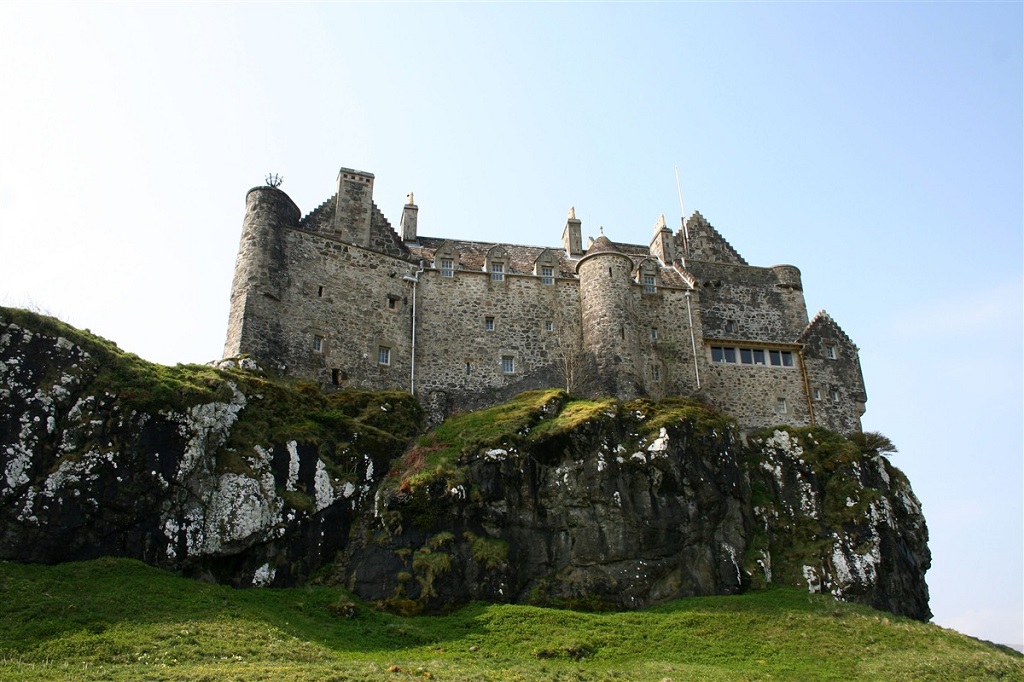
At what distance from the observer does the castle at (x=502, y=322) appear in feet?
147

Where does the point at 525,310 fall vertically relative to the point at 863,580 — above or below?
above

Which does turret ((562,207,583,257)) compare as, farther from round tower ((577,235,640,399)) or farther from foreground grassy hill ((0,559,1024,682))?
foreground grassy hill ((0,559,1024,682))

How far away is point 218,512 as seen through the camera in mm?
31484

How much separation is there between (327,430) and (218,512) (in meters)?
6.43

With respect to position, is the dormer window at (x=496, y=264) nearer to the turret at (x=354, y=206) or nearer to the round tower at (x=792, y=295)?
the turret at (x=354, y=206)

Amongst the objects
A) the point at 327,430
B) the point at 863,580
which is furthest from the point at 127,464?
the point at 863,580

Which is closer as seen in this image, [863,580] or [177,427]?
[177,427]

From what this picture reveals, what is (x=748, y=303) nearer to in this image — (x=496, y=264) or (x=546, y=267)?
(x=546, y=267)

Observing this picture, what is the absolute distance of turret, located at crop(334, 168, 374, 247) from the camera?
49.3 m

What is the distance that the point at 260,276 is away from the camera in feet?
143

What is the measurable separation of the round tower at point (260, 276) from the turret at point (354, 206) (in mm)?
3138

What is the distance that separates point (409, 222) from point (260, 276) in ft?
43.0

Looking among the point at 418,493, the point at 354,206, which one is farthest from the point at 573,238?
the point at 418,493

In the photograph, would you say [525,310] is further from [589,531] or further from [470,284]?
[589,531]
